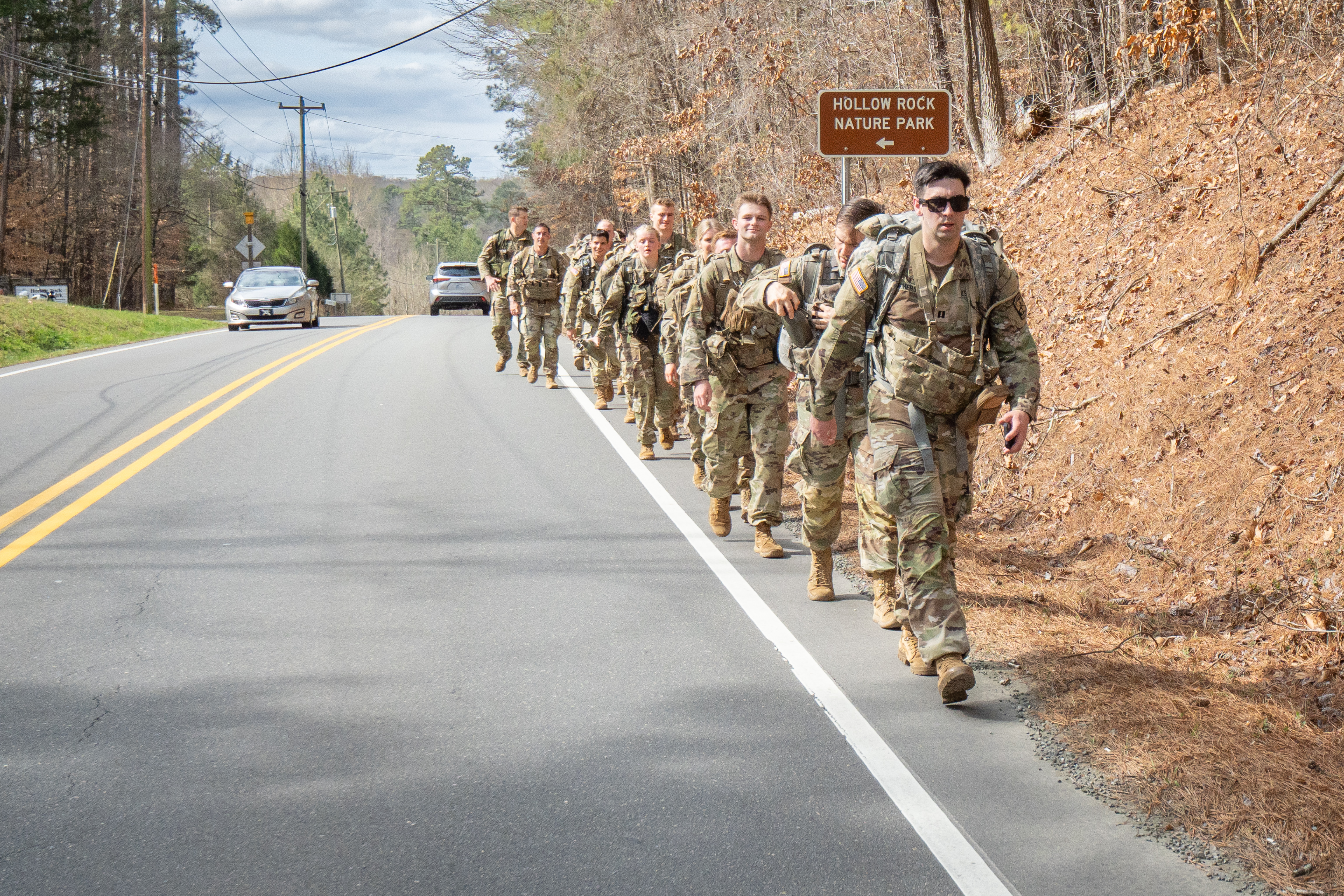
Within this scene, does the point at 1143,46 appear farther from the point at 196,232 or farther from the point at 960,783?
the point at 196,232

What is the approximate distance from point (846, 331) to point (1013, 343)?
0.69 meters

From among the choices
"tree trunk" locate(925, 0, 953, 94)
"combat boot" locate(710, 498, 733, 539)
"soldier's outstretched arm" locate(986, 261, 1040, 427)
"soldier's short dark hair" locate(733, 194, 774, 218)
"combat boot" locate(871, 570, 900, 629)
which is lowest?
"combat boot" locate(871, 570, 900, 629)

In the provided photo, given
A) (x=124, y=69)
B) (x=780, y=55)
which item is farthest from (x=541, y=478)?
(x=124, y=69)

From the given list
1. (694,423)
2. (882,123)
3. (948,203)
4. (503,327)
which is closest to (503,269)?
(503,327)

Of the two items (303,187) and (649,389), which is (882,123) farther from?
(303,187)

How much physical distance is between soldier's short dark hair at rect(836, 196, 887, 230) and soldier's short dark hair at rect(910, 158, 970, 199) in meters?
1.46

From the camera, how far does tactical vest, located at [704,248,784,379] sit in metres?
7.47

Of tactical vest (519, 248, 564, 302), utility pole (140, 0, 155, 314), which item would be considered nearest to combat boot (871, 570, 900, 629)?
tactical vest (519, 248, 564, 302)

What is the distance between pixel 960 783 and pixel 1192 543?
333 cm

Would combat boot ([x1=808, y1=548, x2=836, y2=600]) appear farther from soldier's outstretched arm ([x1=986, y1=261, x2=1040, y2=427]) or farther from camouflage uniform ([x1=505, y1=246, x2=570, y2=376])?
camouflage uniform ([x1=505, y1=246, x2=570, y2=376])

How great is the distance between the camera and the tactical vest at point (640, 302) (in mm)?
10727

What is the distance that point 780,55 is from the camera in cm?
1991

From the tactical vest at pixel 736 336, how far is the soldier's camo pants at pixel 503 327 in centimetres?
876

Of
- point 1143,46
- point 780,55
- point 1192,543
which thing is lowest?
point 1192,543
